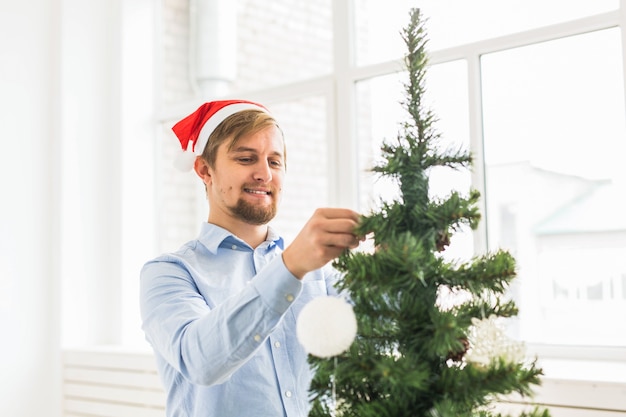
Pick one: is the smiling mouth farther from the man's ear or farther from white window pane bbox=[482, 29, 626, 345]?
white window pane bbox=[482, 29, 626, 345]

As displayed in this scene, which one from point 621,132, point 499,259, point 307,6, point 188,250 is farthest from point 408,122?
point 307,6

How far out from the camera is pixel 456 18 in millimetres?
2941

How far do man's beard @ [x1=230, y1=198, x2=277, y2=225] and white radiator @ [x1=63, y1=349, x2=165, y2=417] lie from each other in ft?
5.71

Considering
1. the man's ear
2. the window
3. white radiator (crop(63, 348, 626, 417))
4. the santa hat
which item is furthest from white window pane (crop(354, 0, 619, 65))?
white radiator (crop(63, 348, 626, 417))

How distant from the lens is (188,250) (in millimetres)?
1820

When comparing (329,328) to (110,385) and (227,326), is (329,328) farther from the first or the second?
(110,385)

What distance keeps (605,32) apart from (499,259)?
188 centimetres

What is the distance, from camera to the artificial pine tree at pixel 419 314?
92 cm

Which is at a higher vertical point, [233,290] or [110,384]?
[233,290]

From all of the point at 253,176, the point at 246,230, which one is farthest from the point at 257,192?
the point at 246,230

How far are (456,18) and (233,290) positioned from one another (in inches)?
65.0

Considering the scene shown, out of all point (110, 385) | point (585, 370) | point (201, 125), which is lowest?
point (110, 385)

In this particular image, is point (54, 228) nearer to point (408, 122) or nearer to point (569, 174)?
point (569, 174)

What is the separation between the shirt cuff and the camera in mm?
1193
